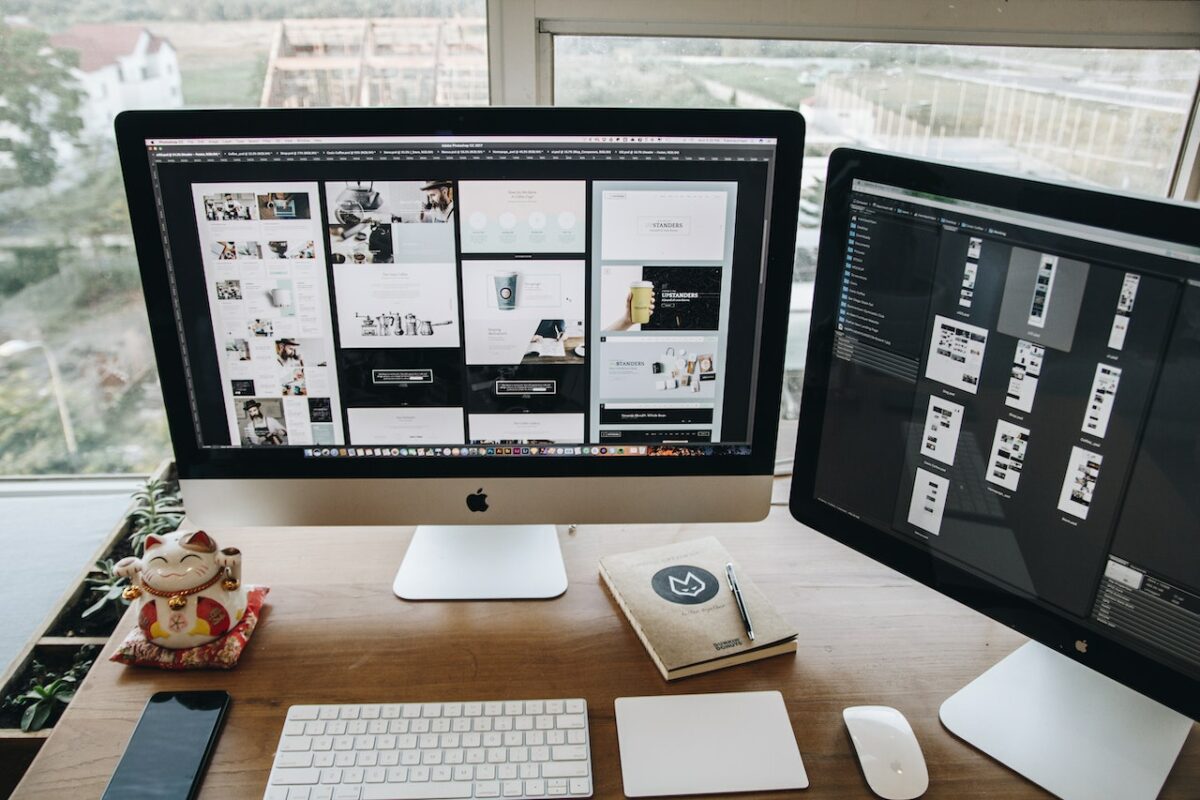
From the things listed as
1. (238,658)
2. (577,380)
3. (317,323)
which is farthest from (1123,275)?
(238,658)

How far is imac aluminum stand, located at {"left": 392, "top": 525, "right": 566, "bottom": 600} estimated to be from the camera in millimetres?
1059

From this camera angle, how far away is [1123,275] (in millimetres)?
729

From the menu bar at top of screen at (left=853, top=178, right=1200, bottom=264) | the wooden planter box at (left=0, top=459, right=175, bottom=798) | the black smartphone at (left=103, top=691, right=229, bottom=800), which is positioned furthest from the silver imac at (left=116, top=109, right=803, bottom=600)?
the wooden planter box at (left=0, top=459, right=175, bottom=798)

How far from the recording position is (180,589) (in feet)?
3.06

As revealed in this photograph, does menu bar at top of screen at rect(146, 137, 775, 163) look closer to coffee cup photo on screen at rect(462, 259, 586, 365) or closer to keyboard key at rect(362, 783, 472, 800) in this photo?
coffee cup photo on screen at rect(462, 259, 586, 365)

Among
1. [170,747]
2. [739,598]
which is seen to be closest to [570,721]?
[739,598]

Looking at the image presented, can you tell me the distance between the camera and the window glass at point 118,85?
1.21 meters

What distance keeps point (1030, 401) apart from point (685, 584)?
0.43 meters

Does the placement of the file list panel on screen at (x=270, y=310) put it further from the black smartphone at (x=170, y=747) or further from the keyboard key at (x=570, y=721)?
the keyboard key at (x=570, y=721)

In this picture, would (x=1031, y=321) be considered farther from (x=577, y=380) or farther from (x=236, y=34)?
(x=236, y=34)

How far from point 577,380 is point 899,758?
480 mm

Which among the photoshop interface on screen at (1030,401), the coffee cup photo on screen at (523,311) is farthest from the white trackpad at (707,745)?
the coffee cup photo on screen at (523,311)

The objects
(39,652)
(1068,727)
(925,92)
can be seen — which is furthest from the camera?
(925,92)

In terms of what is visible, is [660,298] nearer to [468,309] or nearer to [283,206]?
[468,309]
